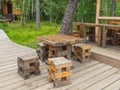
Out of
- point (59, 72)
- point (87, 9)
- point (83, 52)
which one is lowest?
point (59, 72)

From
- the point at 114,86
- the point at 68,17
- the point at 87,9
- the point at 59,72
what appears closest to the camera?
the point at 59,72

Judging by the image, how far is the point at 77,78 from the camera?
3.92 metres

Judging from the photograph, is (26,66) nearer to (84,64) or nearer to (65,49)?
(65,49)

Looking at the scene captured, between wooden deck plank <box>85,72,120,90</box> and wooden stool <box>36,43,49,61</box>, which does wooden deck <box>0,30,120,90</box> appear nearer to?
wooden deck plank <box>85,72,120,90</box>

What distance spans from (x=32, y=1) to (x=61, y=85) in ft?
35.9

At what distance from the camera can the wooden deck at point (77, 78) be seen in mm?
3529

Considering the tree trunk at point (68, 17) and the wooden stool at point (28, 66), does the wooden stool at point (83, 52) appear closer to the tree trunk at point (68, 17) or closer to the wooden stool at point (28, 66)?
the tree trunk at point (68, 17)

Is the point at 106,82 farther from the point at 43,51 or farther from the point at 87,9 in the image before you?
the point at 87,9

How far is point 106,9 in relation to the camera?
10.6 m

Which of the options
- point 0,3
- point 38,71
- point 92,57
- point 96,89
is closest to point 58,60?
point 38,71

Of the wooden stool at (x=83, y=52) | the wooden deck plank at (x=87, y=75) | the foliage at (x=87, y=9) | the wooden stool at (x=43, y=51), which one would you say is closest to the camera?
the wooden deck plank at (x=87, y=75)

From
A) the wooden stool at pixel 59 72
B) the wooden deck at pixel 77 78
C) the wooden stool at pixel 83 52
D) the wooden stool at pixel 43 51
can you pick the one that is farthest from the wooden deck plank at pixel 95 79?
the wooden stool at pixel 43 51

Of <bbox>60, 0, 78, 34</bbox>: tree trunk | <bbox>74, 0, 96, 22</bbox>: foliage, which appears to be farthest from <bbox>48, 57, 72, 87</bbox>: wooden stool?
<bbox>74, 0, 96, 22</bbox>: foliage

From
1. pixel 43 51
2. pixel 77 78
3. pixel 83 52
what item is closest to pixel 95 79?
pixel 77 78
